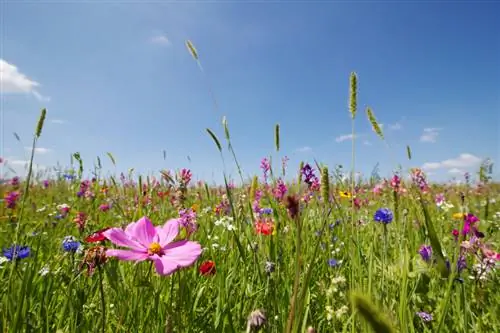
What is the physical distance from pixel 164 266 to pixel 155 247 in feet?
0.43

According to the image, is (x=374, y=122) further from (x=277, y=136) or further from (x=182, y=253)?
(x=182, y=253)

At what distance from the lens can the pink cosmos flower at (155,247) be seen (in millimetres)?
772

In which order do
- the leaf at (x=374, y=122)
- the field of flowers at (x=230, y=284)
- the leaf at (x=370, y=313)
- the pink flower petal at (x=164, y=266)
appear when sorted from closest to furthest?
the leaf at (x=370, y=313), the pink flower petal at (x=164, y=266), the field of flowers at (x=230, y=284), the leaf at (x=374, y=122)

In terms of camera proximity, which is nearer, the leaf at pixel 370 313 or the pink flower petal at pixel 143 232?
the leaf at pixel 370 313

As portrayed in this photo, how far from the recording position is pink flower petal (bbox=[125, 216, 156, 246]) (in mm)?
938

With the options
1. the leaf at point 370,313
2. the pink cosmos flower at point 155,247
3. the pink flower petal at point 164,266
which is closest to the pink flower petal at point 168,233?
the pink cosmos flower at point 155,247

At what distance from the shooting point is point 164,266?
778mm

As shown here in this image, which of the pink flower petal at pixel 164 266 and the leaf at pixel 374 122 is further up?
the leaf at pixel 374 122

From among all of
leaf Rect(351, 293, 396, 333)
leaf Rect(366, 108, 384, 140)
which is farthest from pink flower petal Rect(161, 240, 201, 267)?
leaf Rect(366, 108, 384, 140)

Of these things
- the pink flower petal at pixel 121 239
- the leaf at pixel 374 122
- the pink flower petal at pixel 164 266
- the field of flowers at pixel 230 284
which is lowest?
the field of flowers at pixel 230 284

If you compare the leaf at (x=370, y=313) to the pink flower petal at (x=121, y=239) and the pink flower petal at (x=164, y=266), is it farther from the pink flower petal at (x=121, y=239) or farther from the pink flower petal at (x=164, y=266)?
the pink flower petal at (x=121, y=239)

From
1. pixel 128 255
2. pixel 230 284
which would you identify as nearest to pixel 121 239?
pixel 128 255

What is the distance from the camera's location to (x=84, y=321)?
1465 millimetres

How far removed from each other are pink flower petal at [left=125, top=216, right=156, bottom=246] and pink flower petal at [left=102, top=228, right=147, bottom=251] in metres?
0.02
